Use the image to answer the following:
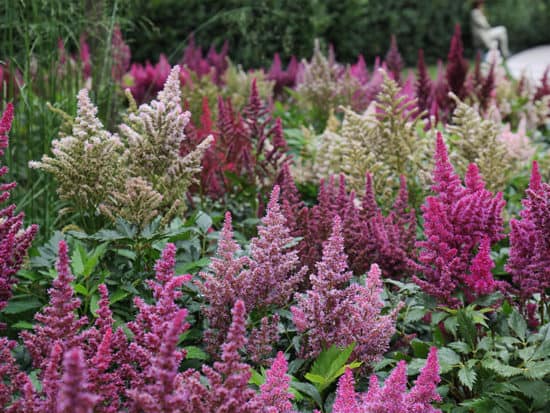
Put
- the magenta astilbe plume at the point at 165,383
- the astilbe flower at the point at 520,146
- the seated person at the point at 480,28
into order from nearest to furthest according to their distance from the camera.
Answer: the magenta astilbe plume at the point at 165,383
the astilbe flower at the point at 520,146
the seated person at the point at 480,28

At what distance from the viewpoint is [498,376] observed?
72.5 inches

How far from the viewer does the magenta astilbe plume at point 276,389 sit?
1362 millimetres

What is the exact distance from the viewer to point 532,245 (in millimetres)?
1905

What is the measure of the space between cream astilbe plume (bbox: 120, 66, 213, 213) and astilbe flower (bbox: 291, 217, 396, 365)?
61 cm

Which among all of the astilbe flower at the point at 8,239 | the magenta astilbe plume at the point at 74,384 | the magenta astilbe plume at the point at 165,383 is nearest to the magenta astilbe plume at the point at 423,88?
the astilbe flower at the point at 8,239

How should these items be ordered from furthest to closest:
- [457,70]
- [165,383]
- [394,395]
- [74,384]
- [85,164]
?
[457,70] < [85,164] < [394,395] < [165,383] < [74,384]

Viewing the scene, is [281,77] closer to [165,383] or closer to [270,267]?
[270,267]

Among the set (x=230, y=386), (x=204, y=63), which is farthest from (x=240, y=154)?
(x=204, y=63)

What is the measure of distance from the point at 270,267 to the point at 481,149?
161cm

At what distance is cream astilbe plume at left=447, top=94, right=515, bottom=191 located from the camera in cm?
291

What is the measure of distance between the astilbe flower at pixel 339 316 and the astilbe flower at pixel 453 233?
0.18 metres

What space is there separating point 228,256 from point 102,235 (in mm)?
420

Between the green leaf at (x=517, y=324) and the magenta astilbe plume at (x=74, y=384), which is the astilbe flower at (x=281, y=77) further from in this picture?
the magenta astilbe plume at (x=74, y=384)

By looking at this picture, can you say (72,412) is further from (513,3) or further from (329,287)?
(513,3)
